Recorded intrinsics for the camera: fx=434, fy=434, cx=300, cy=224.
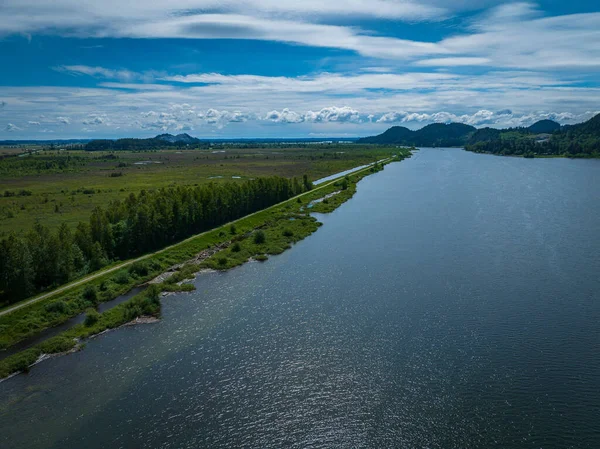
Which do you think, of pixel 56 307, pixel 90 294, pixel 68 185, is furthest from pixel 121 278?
pixel 68 185

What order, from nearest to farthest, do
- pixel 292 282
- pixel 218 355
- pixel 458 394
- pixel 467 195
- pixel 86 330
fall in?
pixel 458 394, pixel 218 355, pixel 86 330, pixel 292 282, pixel 467 195

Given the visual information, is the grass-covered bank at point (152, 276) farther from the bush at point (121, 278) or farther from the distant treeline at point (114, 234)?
the distant treeline at point (114, 234)

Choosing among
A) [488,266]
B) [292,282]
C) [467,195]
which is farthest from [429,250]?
[467,195]

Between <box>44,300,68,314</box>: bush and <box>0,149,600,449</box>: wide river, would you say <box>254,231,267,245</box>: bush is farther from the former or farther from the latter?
<box>44,300,68,314</box>: bush

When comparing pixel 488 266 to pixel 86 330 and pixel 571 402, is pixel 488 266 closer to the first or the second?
pixel 571 402

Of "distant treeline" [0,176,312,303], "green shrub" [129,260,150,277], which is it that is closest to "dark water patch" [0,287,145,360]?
"green shrub" [129,260,150,277]

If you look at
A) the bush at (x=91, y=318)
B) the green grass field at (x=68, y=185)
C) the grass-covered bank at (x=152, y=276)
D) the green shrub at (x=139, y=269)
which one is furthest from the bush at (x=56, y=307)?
the green grass field at (x=68, y=185)

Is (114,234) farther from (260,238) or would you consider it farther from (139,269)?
(260,238)
